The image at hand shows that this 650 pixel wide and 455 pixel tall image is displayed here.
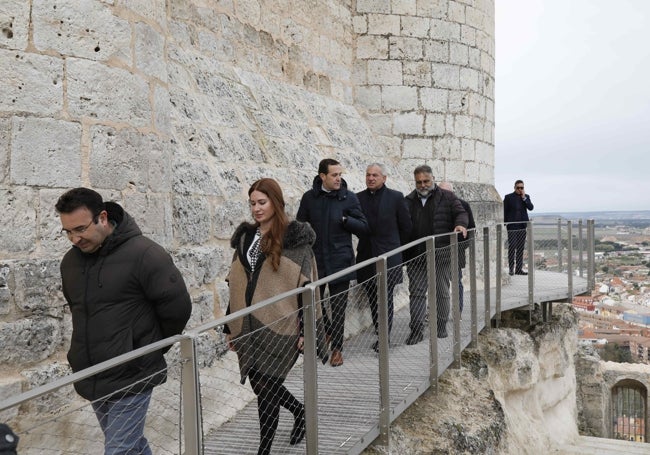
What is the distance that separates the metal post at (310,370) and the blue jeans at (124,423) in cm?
81

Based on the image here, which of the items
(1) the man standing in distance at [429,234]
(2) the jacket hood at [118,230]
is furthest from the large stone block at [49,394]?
(1) the man standing in distance at [429,234]

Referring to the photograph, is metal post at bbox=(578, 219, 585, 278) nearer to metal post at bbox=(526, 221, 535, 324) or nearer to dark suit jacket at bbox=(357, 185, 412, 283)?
metal post at bbox=(526, 221, 535, 324)

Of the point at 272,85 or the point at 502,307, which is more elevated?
the point at 272,85

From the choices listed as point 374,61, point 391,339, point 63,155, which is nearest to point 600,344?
point 374,61

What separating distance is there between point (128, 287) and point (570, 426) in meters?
8.30

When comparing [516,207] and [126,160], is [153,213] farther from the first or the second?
[516,207]

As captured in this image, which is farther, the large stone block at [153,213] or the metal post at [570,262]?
the metal post at [570,262]

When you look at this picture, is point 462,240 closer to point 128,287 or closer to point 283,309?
point 283,309

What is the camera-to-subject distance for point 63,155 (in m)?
3.19

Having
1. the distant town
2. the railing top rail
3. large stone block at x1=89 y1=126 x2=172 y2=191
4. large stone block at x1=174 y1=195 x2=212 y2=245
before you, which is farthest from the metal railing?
the distant town

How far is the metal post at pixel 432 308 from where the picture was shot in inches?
185

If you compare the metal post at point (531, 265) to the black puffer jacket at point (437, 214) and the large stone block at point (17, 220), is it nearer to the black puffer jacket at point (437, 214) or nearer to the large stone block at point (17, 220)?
the black puffer jacket at point (437, 214)

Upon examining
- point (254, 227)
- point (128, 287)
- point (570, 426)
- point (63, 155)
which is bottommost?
point (570, 426)

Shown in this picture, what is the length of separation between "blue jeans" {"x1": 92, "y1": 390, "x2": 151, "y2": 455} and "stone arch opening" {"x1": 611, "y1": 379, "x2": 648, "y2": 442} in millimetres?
18651
